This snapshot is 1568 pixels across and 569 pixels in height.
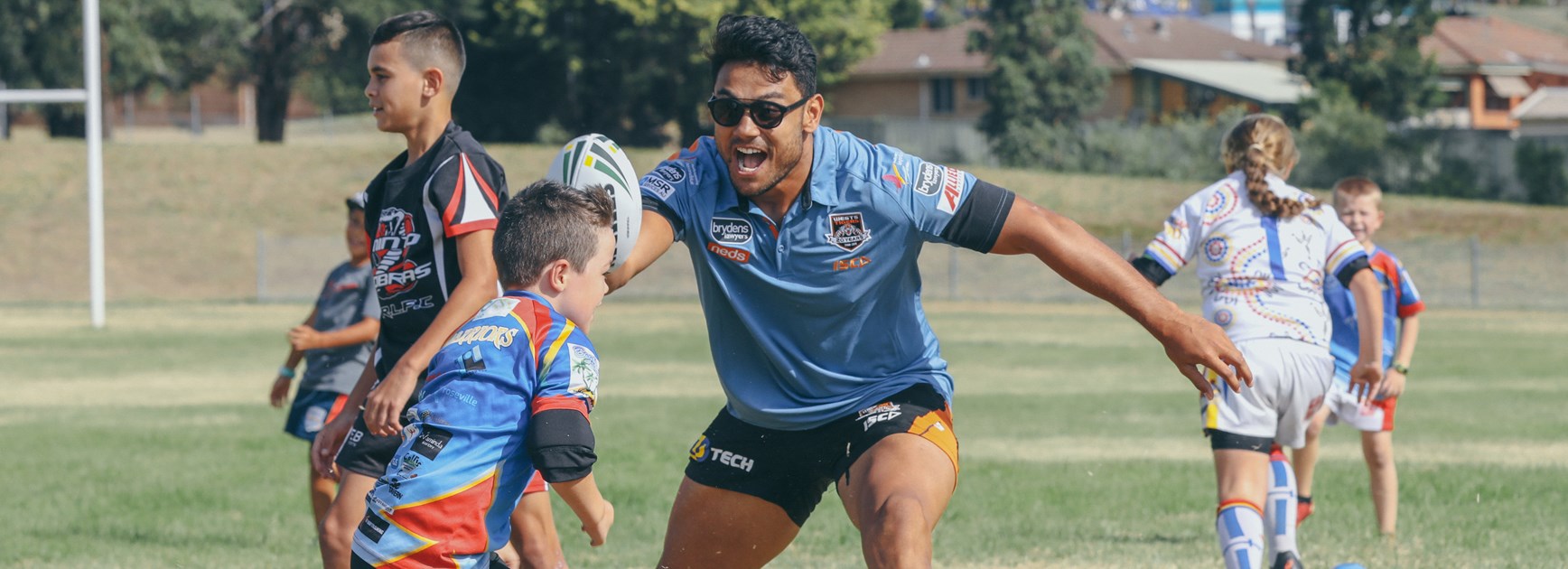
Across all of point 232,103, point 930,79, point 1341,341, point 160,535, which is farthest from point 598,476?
Answer: point 232,103

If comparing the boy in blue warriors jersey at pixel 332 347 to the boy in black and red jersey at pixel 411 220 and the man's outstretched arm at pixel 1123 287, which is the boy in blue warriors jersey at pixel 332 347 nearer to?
the boy in black and red jersey at pixel 411 220

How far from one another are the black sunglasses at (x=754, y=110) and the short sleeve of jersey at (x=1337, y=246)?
2.78 m

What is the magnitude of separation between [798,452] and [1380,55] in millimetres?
54633

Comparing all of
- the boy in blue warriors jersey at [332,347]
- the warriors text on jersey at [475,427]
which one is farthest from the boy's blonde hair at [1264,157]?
the boy in blue warriors jersey at [332,347]

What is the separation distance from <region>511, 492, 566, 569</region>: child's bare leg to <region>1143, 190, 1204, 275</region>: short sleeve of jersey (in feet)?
8.23

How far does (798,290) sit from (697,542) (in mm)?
863

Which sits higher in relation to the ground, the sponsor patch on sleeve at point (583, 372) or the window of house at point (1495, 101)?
the sponsor patch on sleeve at point (583, 372)

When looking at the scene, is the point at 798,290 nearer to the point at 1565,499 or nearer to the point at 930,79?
the point at 1565,499

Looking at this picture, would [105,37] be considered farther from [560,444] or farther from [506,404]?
[560,444]

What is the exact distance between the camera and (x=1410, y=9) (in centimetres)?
5538

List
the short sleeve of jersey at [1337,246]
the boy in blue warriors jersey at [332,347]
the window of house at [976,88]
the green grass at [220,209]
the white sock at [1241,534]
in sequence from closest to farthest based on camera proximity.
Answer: the white sock at [1241,534] → the short sleeve of jersey at [1337,246] → the boy in blue warriors jersey at [332,347] → the green grass at [220,209] → the window of house at [976,88]

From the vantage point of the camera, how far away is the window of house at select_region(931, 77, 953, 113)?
237 feet

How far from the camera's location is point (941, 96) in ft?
238

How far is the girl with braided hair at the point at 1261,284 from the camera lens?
6203 millimetres
